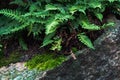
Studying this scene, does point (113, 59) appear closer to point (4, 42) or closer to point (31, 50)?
point (31, 50)

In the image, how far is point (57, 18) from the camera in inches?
195

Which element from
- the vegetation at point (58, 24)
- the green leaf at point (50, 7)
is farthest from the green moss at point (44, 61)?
the green leaf at point (50, 7)

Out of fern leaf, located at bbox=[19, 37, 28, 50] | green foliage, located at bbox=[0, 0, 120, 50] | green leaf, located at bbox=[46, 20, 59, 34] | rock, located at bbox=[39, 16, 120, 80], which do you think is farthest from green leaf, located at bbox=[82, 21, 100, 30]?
fern leaf, located at bbox=[19, 37, 28, 50]

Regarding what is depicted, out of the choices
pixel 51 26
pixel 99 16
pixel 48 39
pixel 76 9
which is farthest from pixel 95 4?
pixel 48 39

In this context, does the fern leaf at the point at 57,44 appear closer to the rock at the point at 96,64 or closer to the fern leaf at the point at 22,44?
the rock at the point at 96,64

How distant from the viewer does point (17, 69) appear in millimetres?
5086

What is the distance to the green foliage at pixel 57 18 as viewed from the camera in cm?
499

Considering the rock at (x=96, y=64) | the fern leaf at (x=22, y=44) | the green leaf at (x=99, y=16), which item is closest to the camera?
the rock at (x=96, y=64)

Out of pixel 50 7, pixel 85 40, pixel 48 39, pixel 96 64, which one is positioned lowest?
pixel 96 64

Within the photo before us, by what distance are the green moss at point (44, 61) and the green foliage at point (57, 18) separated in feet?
0.66

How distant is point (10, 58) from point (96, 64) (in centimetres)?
181

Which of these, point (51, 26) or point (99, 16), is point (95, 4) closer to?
point (99, 16)

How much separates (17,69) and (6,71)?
219 millimetres

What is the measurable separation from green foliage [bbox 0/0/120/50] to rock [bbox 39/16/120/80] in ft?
0.68
